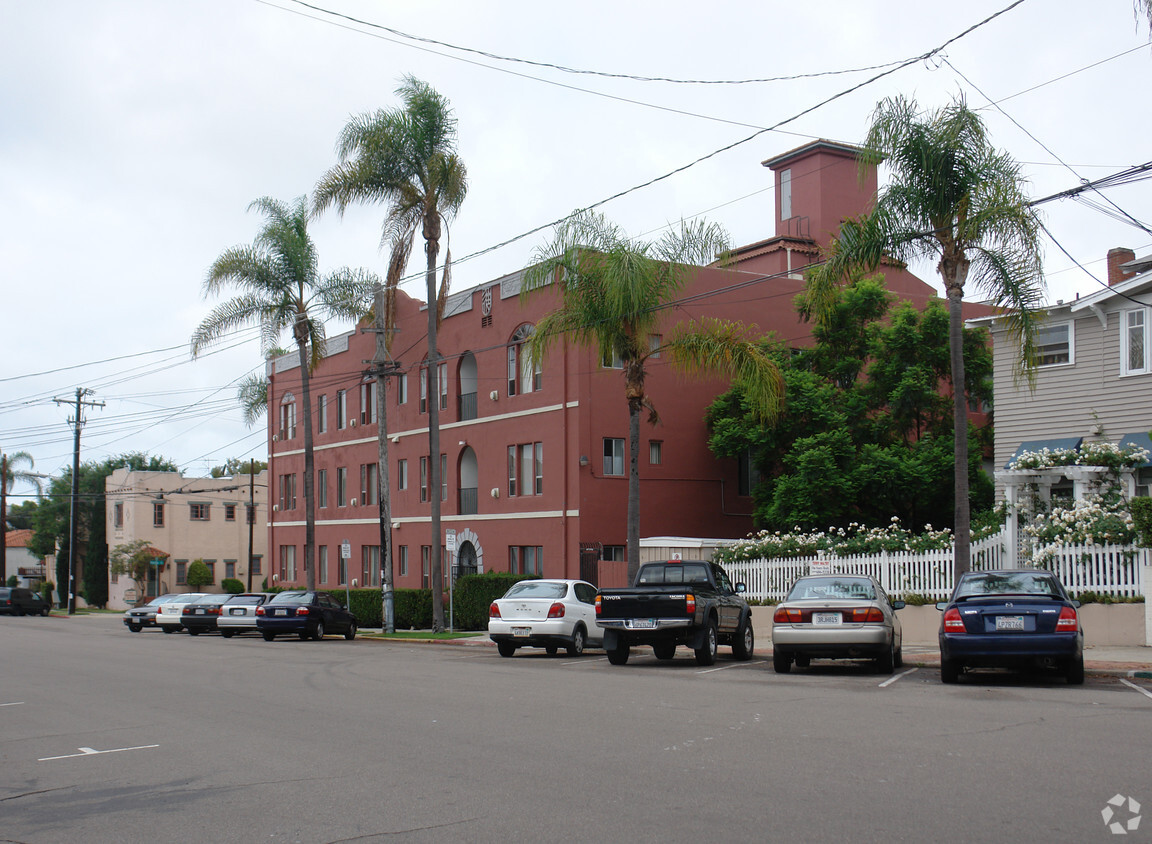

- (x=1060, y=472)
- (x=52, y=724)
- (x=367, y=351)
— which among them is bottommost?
(x=52, y=724)

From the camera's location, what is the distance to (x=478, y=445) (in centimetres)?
3606

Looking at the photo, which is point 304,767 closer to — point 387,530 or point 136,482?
point 387,530

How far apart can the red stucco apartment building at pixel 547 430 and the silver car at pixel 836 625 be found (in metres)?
11.8

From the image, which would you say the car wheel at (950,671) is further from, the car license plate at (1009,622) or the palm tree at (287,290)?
the palm tree at (287,290)

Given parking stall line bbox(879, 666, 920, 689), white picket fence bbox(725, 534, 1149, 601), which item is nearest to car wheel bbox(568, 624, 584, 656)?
white picket fence bbox(725, 534, 1149, 601)

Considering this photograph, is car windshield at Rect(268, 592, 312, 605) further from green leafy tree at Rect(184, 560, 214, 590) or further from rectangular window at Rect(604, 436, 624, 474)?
green leafy tree at Rect(184, 560, 214, 590)

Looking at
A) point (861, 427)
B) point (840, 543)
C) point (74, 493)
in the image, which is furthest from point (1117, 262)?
point (74, 493)

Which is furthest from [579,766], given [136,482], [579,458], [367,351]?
[136,482]

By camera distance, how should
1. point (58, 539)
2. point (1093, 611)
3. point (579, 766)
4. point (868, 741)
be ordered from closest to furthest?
point (579, 766) → point (868, 741) → point (1093, 611) → point (58, 539)

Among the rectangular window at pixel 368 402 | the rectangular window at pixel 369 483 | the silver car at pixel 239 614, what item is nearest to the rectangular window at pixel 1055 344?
the silver car at pixel 239 614

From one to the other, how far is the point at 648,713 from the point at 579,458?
19741 millimetres

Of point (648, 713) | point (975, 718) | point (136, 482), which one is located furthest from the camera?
point (136, 482)

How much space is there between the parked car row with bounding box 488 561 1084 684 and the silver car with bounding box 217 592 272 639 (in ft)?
38.3

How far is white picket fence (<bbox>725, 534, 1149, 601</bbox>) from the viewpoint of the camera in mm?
20047
